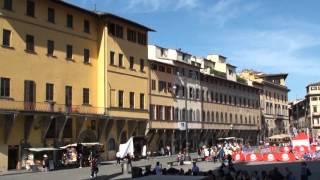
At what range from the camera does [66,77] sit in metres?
52.7

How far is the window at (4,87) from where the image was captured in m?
44.7

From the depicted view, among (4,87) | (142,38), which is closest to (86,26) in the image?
(142,38)

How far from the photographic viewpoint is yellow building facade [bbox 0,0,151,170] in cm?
4609

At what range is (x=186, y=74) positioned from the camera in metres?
77.9

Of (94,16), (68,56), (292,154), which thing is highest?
(94,16)

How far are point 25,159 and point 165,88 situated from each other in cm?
2780

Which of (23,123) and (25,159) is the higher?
(23,123)

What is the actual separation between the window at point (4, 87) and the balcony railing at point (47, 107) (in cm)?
49

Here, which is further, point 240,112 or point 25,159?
point 240,112

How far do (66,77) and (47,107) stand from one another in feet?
14.9

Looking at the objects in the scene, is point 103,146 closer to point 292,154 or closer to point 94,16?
point 94,16

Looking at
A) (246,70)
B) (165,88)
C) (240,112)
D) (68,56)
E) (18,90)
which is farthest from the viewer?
(246,70)

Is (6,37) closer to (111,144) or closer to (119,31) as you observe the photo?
(119,31)

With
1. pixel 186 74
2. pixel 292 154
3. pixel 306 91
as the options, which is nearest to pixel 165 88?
pixel 186 74
